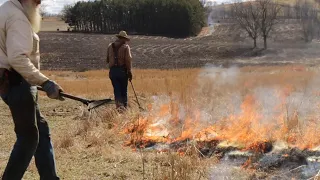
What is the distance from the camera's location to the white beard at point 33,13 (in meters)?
3.26

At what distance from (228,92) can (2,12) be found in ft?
19.5

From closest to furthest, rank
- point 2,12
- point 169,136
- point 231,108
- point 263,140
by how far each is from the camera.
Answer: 1. point 2,12
2. point 263,140
3. point 169,136
4. point 231,108

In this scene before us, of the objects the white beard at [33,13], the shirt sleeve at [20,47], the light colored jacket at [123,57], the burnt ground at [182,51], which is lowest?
the burnt ground at [182,51]

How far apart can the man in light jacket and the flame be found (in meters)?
1.85

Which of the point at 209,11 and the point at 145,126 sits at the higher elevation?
the point at 209,11

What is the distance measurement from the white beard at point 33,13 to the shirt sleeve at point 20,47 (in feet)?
0.45

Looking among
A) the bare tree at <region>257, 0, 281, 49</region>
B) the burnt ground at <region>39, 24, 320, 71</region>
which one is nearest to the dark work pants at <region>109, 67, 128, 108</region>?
the burnt ground at <region>39, 24, 320, 71</region>

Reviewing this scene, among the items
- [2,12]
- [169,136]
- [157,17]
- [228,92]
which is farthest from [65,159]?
[157,17]

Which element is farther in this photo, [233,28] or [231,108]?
[233,28]

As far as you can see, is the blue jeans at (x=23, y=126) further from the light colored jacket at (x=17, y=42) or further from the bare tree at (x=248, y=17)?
the bare tree at (x=248, y=17)

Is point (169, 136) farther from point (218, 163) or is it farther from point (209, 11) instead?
point (209, 11)

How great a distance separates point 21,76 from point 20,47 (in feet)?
0.86

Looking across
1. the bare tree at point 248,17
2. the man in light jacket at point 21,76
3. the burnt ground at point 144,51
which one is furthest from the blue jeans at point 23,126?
the bare tree at point 248,17

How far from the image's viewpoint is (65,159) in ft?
15.7
